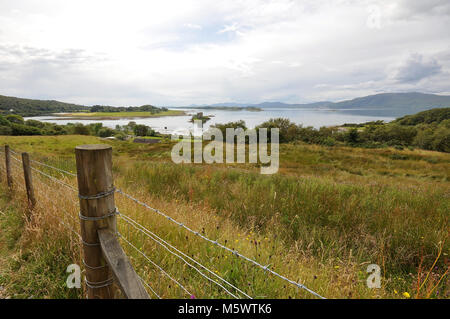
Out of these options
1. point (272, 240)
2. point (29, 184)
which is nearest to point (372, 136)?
point (272, 240)

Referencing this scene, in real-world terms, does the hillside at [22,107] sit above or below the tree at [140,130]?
above

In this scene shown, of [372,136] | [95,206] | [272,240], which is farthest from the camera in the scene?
[372,136]

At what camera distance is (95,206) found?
148cm

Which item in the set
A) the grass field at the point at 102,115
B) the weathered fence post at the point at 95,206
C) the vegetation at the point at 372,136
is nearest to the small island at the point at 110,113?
the grass field at the point at 102,115

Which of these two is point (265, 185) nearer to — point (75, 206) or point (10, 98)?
point (75, 206)

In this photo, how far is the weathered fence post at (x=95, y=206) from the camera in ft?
4.70

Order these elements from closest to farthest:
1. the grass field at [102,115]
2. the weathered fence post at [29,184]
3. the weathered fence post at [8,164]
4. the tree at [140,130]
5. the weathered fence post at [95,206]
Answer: the weathered fence post at [95,206], the weathered fence post at [29,184], the weathered fence post at [8,164], the grass field at [102,115], the tree at [140,130]

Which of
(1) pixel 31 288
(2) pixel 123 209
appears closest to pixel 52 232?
(1) pixel 31 288

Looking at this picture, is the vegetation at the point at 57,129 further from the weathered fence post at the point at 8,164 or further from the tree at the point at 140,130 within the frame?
the weathered fence post at the point at 8,164

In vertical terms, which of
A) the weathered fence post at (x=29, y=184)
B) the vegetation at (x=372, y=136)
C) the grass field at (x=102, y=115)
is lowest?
the vegetation at (x=372, y=136)

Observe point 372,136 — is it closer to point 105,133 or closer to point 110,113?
point 105,133

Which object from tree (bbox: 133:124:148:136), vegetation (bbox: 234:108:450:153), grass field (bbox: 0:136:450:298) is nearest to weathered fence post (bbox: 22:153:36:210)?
grass field (bbox: 0:136:450:298)

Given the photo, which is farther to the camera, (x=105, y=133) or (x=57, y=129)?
(x=105, y=133)
